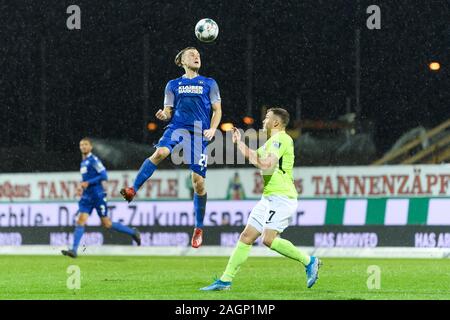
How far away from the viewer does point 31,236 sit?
21.5 metres

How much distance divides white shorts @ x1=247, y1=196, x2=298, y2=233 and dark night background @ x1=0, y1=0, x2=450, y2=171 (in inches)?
521

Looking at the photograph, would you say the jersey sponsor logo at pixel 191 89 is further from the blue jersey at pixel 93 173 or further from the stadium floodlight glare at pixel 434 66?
the stadium floodlight glare at pixel 434 66

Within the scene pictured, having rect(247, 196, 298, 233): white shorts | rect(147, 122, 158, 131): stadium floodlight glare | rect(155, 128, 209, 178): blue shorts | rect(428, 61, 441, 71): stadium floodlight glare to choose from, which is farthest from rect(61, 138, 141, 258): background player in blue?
rect(428, 61, 441, 71): stadium floodlight glare

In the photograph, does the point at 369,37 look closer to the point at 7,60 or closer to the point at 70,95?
the point at 70,95

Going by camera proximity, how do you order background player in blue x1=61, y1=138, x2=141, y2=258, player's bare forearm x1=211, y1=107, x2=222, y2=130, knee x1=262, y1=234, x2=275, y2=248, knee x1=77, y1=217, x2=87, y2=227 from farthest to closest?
background player in blue x1=61, y1=138, x2=141, y2=258 < knee x1=77, y1=217, x2=87, y2=227 < player's bare forearm x1=211, y1=107, x2=222, y2=130 < knee x1=262, y1=234, x2=275, y2=248

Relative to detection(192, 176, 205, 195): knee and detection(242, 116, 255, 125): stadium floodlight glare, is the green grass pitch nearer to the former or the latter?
detection(192, 176, 205, 195): knee

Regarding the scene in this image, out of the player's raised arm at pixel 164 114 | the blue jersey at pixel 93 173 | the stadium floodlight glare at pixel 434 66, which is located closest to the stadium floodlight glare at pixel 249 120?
the stadium floodlight glare at pixel 434 66

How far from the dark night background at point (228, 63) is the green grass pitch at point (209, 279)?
7.81 meters

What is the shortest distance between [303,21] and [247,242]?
60.2 ft

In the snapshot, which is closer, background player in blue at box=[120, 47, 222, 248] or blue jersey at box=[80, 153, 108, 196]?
background player in blue at box=[120, 47, 222, 248]

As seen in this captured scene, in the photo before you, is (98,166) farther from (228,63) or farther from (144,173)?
(228,63)

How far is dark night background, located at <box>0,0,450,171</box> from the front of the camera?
80.5 feet

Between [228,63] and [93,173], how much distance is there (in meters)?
9.10
